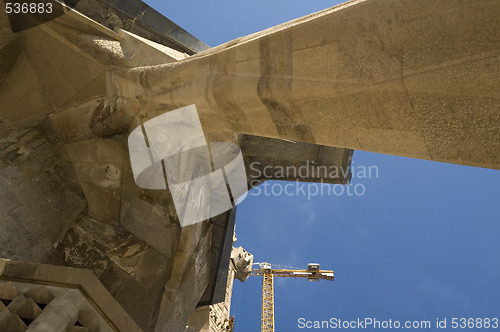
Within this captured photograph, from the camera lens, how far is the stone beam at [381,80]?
1.71m

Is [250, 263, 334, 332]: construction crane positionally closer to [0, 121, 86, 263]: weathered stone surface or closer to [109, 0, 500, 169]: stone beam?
[0, 121, 86, 263]: weathered stone surface

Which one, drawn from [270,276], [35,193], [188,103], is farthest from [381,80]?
[270,276]

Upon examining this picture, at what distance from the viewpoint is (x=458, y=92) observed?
1759 mm

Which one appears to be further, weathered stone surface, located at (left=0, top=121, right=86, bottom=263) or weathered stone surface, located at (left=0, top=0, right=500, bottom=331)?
weathered stone surface, located at (left=0, top=121, right=86, bottom=263)

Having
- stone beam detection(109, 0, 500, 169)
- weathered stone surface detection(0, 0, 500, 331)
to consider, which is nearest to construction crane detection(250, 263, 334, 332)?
weathered stone surface detection(0, 0, 500, 331)

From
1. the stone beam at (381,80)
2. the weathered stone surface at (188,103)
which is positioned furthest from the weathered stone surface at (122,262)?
the stone beam at (381,80)

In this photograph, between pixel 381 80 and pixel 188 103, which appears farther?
pixel 188 103

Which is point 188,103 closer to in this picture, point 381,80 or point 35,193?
point 381,80

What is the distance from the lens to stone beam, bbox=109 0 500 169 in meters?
1.71

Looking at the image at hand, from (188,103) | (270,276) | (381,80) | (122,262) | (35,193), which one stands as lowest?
(122,262)

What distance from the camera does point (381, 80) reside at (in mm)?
2016

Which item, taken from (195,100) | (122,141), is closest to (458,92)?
(195,100)

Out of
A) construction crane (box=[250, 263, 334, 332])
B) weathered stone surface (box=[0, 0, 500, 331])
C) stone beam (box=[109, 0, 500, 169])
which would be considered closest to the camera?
stone beam (box=[109, 0, 500, 169])

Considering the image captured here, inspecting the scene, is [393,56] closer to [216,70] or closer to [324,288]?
[216,70]
